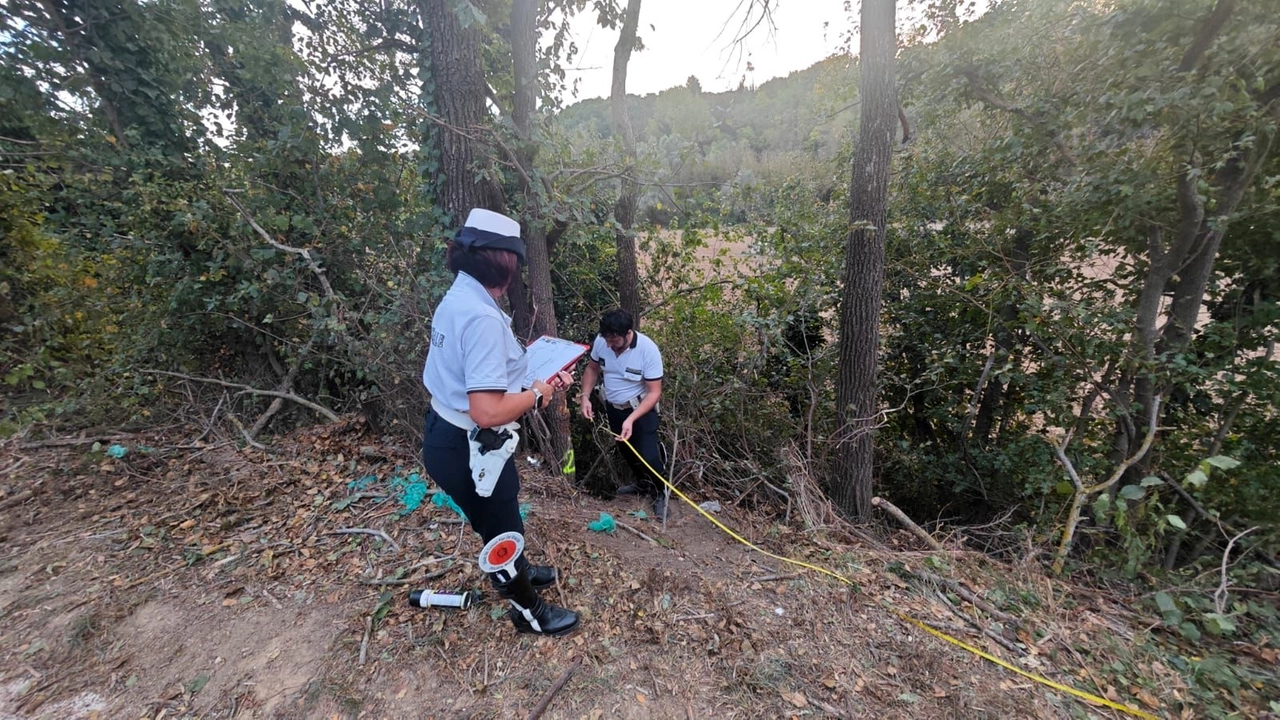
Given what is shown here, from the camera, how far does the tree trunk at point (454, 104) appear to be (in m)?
3.41

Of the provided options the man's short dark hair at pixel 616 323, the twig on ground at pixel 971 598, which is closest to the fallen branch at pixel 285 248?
the man's short dark hair at pixel 616 323

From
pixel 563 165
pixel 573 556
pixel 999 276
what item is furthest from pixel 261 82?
pixel 999 276

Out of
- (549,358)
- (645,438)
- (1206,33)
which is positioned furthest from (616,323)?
(1206,33)

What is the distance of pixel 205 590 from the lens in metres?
2.59

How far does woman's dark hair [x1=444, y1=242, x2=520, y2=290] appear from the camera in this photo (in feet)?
6.08

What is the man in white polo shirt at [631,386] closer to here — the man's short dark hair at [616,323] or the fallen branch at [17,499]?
the man's short dark hair at [616,323]

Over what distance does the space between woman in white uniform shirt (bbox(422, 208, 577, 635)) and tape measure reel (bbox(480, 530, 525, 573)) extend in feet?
0.13

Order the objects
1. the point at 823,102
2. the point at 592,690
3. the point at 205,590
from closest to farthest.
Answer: the point at 592,690
the point at 205,590
the point at 823,102

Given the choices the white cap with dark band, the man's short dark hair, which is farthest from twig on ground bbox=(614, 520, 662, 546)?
the white cap with dark band

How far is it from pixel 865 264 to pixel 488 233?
3.06 m

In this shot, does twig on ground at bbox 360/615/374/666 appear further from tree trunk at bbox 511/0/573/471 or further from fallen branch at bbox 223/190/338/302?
fallen branch at bbox 223/190/338/302

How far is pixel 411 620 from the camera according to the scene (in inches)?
93.3

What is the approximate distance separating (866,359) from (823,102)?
3622 millimetres

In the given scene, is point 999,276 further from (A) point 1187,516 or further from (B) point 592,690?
(B) point 592,690
